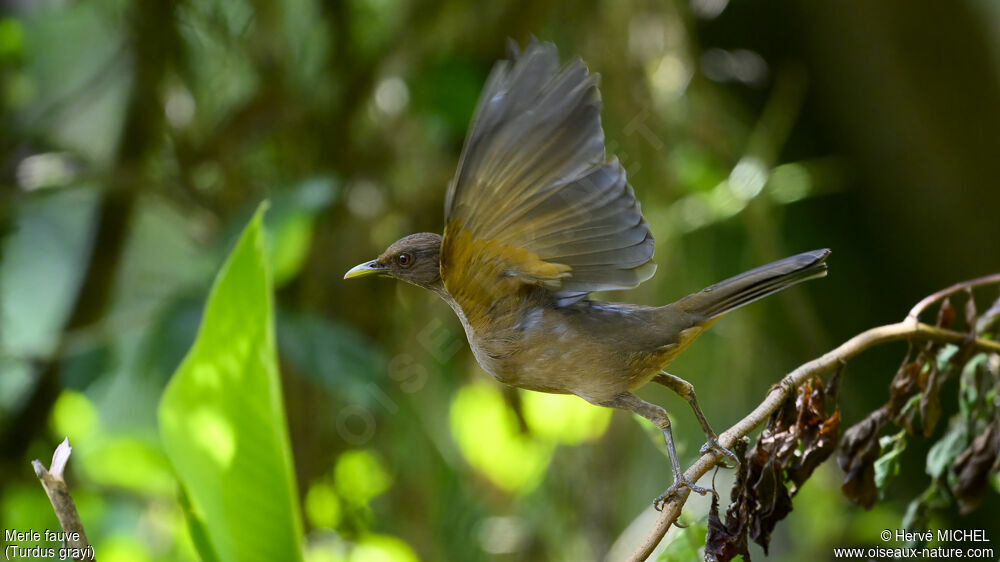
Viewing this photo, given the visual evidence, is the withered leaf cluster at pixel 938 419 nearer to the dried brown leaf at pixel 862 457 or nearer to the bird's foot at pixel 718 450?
the dried brown leaf at pixel 862 457

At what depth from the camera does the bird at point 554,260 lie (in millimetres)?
934

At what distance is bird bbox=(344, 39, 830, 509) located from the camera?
36.8 inches

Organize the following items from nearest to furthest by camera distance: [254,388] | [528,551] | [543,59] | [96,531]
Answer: [543,59] → [254,388] → [96,531] → [528,551]

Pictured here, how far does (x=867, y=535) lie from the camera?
120 inches

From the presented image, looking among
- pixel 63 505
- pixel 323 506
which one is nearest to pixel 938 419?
pixel 63 505

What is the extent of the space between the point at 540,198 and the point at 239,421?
0.43 metres

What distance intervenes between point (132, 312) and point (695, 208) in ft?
5.13

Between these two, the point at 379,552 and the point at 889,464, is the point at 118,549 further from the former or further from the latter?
the point at 889,464

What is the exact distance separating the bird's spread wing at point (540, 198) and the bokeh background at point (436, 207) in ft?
4.13

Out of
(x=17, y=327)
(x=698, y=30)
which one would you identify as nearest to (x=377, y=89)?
(x=698, y=30)

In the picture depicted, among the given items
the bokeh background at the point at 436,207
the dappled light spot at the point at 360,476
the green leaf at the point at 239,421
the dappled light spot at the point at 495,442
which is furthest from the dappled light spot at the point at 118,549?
the green leaf at the point at 239,421

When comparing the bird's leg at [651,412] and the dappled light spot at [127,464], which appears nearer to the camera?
the bird's leg at [651,412]

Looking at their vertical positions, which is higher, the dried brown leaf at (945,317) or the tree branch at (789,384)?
the dried brown leaf at (945,317)

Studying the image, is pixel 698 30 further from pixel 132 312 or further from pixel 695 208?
pixel 132 312
